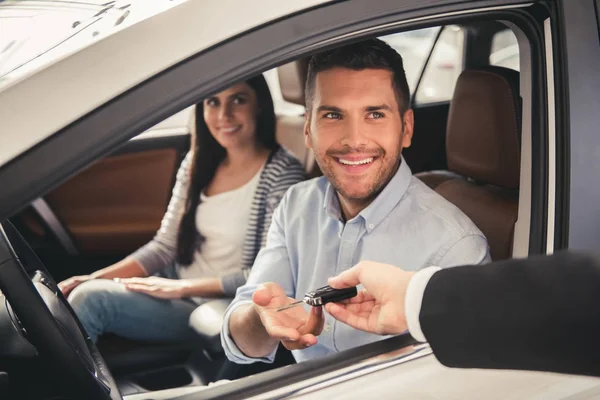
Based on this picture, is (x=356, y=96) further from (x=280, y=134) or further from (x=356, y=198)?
(x=280, y=134)

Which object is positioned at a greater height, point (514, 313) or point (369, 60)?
point (369, 60)

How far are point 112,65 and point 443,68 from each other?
2113 millimetres

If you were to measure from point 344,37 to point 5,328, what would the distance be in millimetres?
687

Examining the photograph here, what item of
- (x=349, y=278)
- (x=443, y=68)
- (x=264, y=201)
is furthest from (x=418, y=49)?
(x=349, y=278)

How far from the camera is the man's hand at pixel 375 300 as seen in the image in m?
1.20

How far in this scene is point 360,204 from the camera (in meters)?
1.68

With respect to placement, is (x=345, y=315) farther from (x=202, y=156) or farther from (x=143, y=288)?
(x=202, y=156)

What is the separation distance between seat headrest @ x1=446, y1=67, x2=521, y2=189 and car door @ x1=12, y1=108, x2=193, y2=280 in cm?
139

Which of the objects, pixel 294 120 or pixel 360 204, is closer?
pixel 360 204

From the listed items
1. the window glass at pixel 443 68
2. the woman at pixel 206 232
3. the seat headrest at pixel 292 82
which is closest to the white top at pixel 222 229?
the woman at pixel 206 232

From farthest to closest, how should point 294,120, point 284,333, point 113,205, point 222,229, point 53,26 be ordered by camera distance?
point 113,205
point 294,120
point 222,229
point 284,333
point 53,26

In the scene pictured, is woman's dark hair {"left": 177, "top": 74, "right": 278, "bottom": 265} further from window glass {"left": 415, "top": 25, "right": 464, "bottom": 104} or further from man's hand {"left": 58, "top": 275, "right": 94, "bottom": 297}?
window glass {"left": 415, "top": 25, "right": 464, "bottom": 104}

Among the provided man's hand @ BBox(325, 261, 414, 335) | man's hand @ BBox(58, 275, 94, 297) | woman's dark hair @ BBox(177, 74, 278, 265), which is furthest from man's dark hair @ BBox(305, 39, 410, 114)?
man's hand @ BBox(58, 275, 94, 297)

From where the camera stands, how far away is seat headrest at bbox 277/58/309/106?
2.34 m
